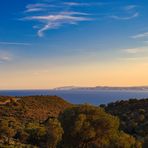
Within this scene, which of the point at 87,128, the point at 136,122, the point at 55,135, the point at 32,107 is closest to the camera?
the point at 87,128

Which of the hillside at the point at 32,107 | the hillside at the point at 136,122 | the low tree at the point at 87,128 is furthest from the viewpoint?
the hillside at the point at 32,107

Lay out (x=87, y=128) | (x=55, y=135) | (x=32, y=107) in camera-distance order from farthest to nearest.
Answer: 1. (x=32, y=107)
2. (x=55, y=135)
3. (x=87, y=128)

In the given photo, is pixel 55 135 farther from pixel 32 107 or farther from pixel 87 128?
pixel 32 107

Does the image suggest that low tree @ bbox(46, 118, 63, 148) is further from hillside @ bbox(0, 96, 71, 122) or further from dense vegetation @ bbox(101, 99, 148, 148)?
hillside @ bbox(0, 96, 71, 122)

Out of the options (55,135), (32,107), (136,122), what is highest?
(55,135)

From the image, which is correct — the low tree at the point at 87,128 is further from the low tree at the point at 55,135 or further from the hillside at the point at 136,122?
the hillside at the point at 136,122

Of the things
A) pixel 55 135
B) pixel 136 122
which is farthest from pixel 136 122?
pixel 55 135

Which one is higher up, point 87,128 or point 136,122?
point 87,128

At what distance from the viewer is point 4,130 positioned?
5822cm

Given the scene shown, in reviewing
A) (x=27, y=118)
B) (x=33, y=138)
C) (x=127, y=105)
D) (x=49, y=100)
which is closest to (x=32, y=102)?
(x=49, y=100)

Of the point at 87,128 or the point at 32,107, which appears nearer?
the point at 87,128

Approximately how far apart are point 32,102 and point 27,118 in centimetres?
2866

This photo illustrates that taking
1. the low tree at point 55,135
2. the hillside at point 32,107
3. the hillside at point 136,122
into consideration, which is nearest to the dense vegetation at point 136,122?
the hillside at point 136,122

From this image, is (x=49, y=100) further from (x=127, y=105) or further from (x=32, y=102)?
(x=127, y=105)
